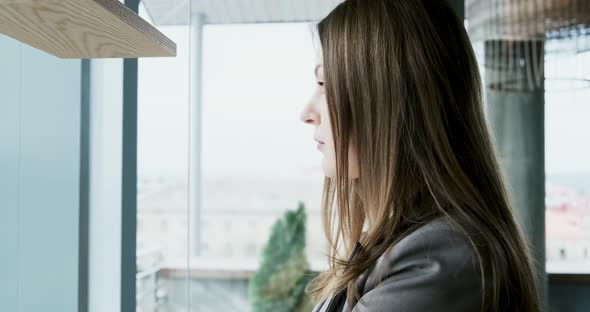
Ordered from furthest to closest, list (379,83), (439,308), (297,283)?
(297,283) → (379,83) → (439,308)

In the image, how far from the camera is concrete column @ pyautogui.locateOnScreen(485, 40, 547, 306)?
5.80 feet

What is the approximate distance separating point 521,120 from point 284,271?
131cm

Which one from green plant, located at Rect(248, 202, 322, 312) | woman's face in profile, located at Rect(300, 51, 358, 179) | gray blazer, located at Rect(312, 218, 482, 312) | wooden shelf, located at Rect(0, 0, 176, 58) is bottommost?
green plant, located at Rect(248, 202, 322, 312)

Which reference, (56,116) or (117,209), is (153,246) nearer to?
(117,209)

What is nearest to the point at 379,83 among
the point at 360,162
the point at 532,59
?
the point at 360,162

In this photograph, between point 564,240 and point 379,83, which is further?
→ point 564,240

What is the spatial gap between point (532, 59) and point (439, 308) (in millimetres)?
1380

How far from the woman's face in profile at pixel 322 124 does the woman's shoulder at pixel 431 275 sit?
16cm

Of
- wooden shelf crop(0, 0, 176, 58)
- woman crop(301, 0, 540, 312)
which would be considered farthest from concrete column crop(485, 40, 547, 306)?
wooden shelf crop(0, 0, 176, 58)

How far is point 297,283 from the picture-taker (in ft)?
8.70

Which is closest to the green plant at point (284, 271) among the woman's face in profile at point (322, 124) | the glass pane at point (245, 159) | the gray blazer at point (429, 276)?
the glass pane at point (245, 159)

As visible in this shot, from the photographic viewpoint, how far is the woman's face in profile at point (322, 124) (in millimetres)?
766

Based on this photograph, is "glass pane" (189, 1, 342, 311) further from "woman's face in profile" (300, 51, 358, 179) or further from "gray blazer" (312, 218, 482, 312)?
"gray blazer" (312, 218, 482, 312)

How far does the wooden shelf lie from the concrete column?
53.3 inches
